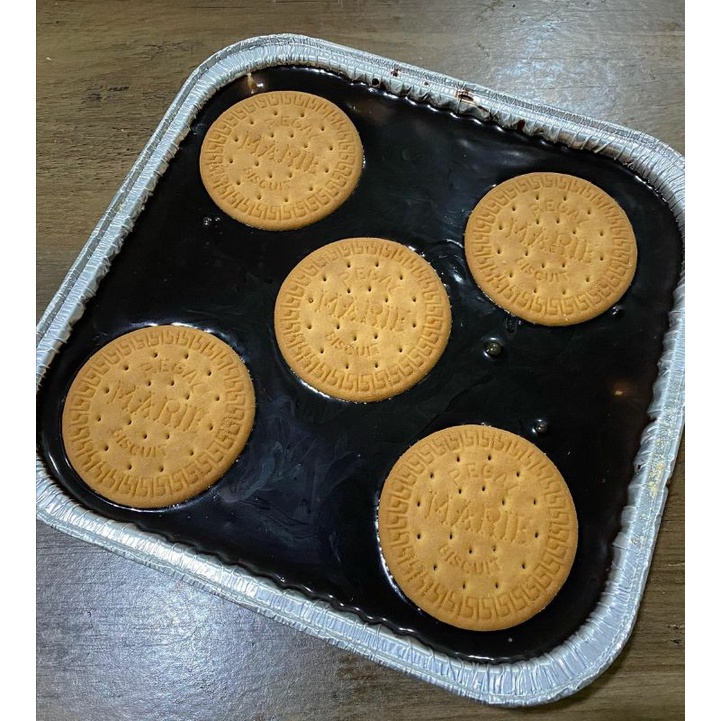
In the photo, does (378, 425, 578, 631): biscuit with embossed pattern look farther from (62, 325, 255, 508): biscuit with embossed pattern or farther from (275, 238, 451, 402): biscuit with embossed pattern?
(62, 325, 255, 508): biscuit with embossed pattern

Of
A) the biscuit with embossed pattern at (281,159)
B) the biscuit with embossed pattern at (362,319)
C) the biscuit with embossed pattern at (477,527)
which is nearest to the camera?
the biscuit with embossed pattern at (477,527)

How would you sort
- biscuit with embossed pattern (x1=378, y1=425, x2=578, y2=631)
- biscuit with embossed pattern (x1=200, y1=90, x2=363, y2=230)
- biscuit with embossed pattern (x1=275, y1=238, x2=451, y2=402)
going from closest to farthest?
biscuit with embossed pattern (x1=378, y1=425, x2=578, y2=631) < biscuit with embossed pattern (x1=275, y1=238, x2=451, y2=402) < biscuit with embossed pattern (x1=200, y1=90, x2=363, y2=230)

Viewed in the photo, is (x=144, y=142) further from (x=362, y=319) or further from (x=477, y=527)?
(x=477, y=527)

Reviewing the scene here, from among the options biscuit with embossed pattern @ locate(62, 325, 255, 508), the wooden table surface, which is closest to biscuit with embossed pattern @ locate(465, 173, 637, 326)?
the wooden table surface

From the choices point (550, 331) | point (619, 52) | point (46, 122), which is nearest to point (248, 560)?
point (550, 331)

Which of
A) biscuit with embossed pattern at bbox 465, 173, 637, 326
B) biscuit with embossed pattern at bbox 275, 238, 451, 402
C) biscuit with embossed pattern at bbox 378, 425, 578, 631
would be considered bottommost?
biscuit with embossed pattern at bbox 378, 425, 578, 631

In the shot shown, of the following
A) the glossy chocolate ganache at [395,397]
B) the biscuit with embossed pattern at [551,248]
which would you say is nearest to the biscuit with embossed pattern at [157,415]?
the glossy chocolate ganache at [395,397]

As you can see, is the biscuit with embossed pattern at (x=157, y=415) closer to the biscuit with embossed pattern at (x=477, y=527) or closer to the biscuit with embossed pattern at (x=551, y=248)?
the biscuit with embossed pattern at (x=477, y=527)
